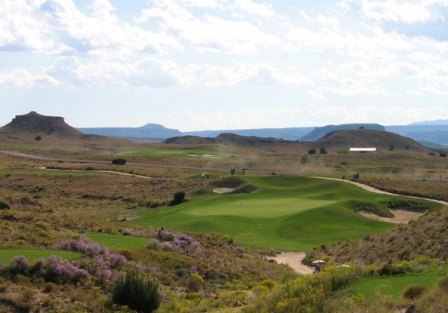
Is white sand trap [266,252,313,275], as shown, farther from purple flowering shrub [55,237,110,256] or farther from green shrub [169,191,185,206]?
green shrub [169,191,185,206]

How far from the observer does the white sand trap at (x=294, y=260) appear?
2933cm

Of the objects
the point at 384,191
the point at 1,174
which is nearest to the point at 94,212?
the point at 384,191

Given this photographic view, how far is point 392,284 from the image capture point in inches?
621

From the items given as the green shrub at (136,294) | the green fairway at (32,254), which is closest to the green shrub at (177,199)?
the green fairway at (32,254)

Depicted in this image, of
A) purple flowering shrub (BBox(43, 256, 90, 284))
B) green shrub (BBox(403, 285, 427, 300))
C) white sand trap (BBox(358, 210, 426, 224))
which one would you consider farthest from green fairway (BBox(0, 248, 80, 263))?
white sand trap (BBox(358, 210, 426, 224))

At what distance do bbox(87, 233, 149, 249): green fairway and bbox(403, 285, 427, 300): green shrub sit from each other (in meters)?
14.6

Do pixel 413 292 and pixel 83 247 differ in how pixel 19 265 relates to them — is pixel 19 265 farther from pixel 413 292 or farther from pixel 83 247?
pixel 413 292

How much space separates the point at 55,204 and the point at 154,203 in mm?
10545

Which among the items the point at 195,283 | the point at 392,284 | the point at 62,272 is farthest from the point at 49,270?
the point at 392,284

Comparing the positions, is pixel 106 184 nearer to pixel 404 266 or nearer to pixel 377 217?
pixel 377 217

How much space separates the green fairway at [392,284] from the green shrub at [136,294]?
6.38m

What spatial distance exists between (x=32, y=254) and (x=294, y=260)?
15921mm

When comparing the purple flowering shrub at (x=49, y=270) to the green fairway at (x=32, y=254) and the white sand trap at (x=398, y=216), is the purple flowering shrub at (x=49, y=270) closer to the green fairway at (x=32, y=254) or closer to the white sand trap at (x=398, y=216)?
the green fairway at (x=32, y=254)

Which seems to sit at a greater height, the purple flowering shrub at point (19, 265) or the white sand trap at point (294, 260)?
the purple flowering shrub at point (19, 265)
